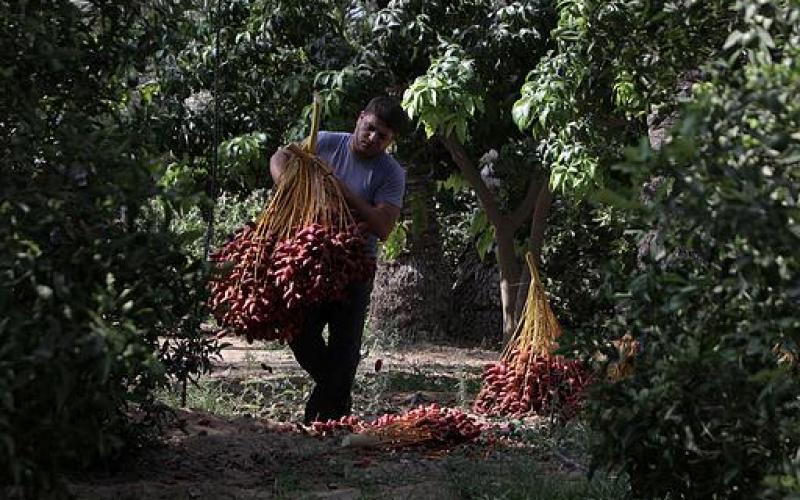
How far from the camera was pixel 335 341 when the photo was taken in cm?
570

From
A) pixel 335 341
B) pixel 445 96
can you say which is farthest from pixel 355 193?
pixel 445 96

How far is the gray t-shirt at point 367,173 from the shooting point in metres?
5.64

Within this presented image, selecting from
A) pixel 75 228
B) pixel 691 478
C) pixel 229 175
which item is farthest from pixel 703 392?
pixel 229 175

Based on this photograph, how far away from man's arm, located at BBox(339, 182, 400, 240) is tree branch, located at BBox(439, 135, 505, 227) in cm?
332

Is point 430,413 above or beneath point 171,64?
beneath

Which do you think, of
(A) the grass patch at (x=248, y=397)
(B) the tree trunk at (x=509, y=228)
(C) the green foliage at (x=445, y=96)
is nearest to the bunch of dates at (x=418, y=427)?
(A) the grass patch at (x=248, y=397)

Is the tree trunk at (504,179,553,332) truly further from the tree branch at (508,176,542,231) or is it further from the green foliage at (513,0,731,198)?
the green foliage at (513,0,731,198)

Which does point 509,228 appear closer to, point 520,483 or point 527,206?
point 527,206

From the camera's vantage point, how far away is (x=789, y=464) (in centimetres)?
288

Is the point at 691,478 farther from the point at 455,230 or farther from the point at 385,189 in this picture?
the point at 455,230

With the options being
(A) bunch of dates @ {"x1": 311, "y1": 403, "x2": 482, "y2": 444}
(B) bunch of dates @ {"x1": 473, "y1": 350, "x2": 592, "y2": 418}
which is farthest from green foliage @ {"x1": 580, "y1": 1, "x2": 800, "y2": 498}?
(B) bunch of dates @ {"x1": 473, "y1": 350, "x2": 592, "y2": 418}

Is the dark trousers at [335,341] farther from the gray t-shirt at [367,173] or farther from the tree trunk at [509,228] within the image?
the tree trunk at [509,228]

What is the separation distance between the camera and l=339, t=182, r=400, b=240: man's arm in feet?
17.5

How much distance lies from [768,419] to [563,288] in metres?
9.14
